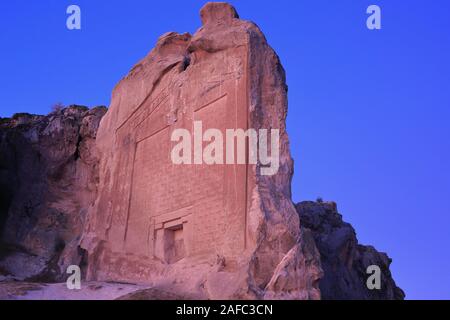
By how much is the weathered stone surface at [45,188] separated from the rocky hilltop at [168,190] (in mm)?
41

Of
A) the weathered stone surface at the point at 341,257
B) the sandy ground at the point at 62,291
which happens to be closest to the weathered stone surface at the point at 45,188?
the sandy ground at the point at 62,291

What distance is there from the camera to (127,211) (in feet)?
59.4

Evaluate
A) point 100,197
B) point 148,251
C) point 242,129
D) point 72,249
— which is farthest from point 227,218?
point 72,249

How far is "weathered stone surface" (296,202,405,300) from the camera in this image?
1019 inches

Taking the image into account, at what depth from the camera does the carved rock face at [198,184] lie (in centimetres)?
1384

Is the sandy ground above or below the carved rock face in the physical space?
below

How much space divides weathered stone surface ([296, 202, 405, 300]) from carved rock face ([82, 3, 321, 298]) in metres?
9.96

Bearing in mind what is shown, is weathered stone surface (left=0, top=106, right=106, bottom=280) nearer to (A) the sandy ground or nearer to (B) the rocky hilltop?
(B) the rocky hilltop

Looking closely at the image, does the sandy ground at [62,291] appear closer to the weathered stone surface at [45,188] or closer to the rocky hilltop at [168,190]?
the rocky hilltop at [168,190]

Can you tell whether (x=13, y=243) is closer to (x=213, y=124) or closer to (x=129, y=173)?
(x=129, y=173)

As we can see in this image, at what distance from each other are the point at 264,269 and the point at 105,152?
341 inches

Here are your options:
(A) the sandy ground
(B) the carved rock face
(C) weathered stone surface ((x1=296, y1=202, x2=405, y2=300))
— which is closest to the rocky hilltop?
(B) the carved rock face

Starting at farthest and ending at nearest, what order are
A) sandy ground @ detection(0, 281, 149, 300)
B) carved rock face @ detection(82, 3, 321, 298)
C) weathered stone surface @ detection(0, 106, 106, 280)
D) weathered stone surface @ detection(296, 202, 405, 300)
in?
weathered stone surface @ detection(296, 202, 405, 300), weathered stone surface @ detection(0, 106, 106, 280), sandy ground @ detection(0, 281, 149, 300), carved rock face @ detection(82, 3, 321, 298)

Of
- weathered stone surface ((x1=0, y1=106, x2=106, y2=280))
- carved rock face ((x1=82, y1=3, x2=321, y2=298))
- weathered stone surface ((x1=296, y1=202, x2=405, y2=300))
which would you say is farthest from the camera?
weathered stone surface ((x1=296, y1=202, x2=405, y2=300))
